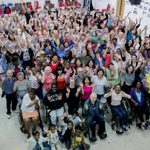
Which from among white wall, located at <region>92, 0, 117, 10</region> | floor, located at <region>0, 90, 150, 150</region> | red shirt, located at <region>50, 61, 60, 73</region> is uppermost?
white wall, located at <region>92, 0, 117, 10</region>

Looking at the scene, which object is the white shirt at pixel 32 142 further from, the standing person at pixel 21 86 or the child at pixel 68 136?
the standing person at pixel 21 86

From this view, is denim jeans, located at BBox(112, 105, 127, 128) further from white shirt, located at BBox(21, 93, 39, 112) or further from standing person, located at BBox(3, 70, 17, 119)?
standing person, located at BBox(3, 70, 17, 119)

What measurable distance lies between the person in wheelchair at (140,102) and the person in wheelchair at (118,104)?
0.19 metres

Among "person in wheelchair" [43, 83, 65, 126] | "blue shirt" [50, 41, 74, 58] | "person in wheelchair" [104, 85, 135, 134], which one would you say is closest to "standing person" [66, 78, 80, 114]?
"person in wheelchair" [43, 83, 65, 126]

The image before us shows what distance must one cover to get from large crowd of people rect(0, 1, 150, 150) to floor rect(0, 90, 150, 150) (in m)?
0.14

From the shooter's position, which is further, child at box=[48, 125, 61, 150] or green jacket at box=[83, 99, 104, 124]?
green jacket at box=[83, 99, 104, 124]

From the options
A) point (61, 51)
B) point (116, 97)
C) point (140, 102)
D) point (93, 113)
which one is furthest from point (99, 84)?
point (61, 51)

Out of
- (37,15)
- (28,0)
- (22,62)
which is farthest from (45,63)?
(28,0)

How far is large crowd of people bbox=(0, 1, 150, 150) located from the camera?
18.8 feet

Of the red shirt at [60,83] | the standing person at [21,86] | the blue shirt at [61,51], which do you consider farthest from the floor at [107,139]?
the blue shirt at [61,51]

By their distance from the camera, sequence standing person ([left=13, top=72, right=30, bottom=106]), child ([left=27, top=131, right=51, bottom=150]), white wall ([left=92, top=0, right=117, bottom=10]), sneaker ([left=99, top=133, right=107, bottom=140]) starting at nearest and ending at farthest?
child ([left=27, top=131, right=51, bottom=150]) → sneaker ([left=99, top=133, right=107, bottom=140]) → standing person ([left=13, top=72, right=30, bottom=106]) → white wall ([left=92, top=0, right=117, bottom=10])

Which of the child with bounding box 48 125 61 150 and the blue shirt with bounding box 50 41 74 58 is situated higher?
the blue shirt with bounding box 50 41 74 58

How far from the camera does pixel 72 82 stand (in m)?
6.01

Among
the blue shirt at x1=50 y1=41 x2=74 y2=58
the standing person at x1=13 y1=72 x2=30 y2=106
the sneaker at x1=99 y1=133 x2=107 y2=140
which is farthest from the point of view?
the blue shirt at x1=50 y1=41 x2=74 y2=58
